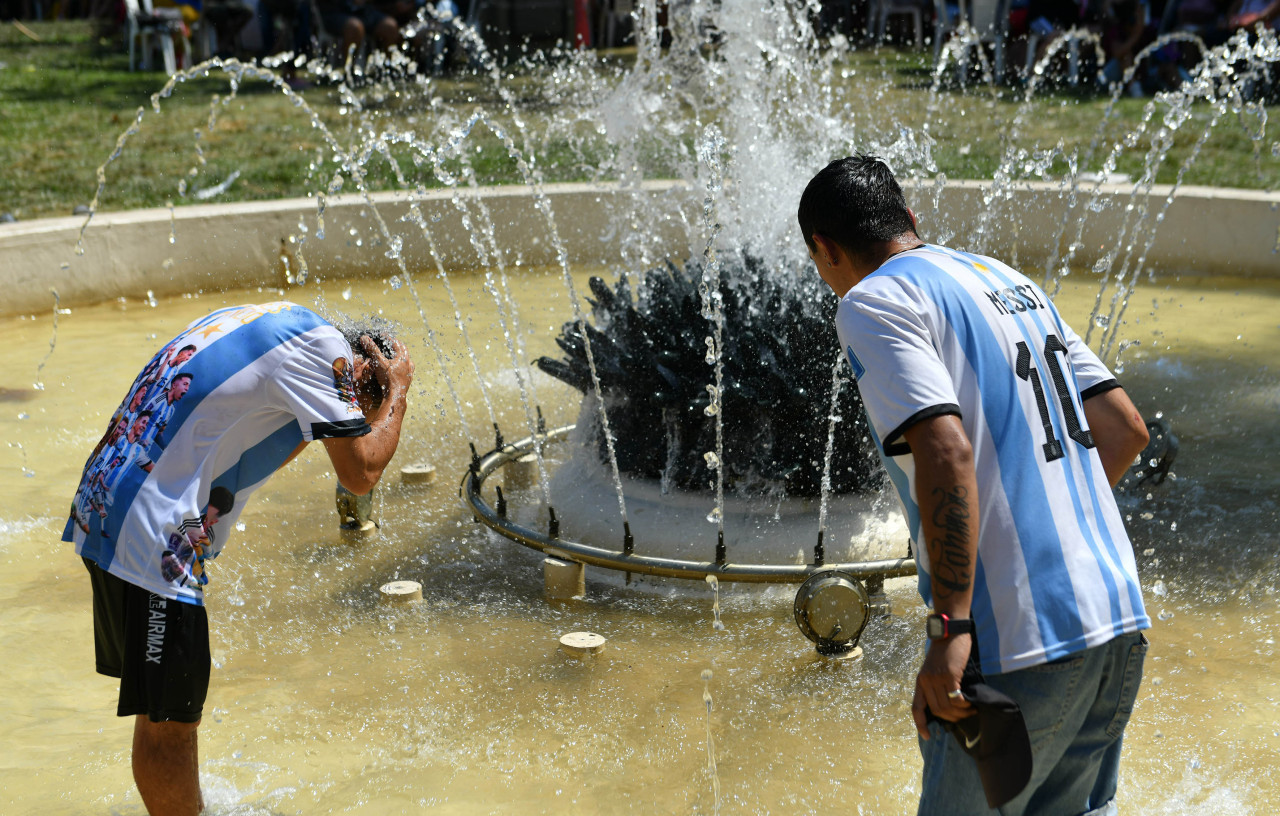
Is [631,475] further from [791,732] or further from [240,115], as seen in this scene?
[240,115]

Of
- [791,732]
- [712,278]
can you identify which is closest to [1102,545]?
[791,732]

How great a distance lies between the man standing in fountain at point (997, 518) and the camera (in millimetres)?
1892

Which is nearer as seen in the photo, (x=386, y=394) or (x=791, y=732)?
(x=386, y=394)

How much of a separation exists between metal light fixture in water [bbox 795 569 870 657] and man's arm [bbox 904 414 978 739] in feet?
5.27

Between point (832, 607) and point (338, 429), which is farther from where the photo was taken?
point (832, 607)

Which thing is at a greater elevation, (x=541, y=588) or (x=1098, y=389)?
(x=1098, y=389)

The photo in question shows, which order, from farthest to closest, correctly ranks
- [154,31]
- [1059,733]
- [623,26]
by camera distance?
1. [623,26]
2. [154,31]
3. [1059,733]

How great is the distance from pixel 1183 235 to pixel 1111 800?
22.9 feet

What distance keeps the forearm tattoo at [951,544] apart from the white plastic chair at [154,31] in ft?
53.4

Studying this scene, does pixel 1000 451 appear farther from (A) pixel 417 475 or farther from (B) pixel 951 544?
(A) pixel 417 475

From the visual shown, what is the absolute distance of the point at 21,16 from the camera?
23812mm

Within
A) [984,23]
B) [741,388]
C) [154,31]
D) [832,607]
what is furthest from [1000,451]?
[154,31]

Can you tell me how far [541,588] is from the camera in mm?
4250

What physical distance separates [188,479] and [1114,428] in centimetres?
187
